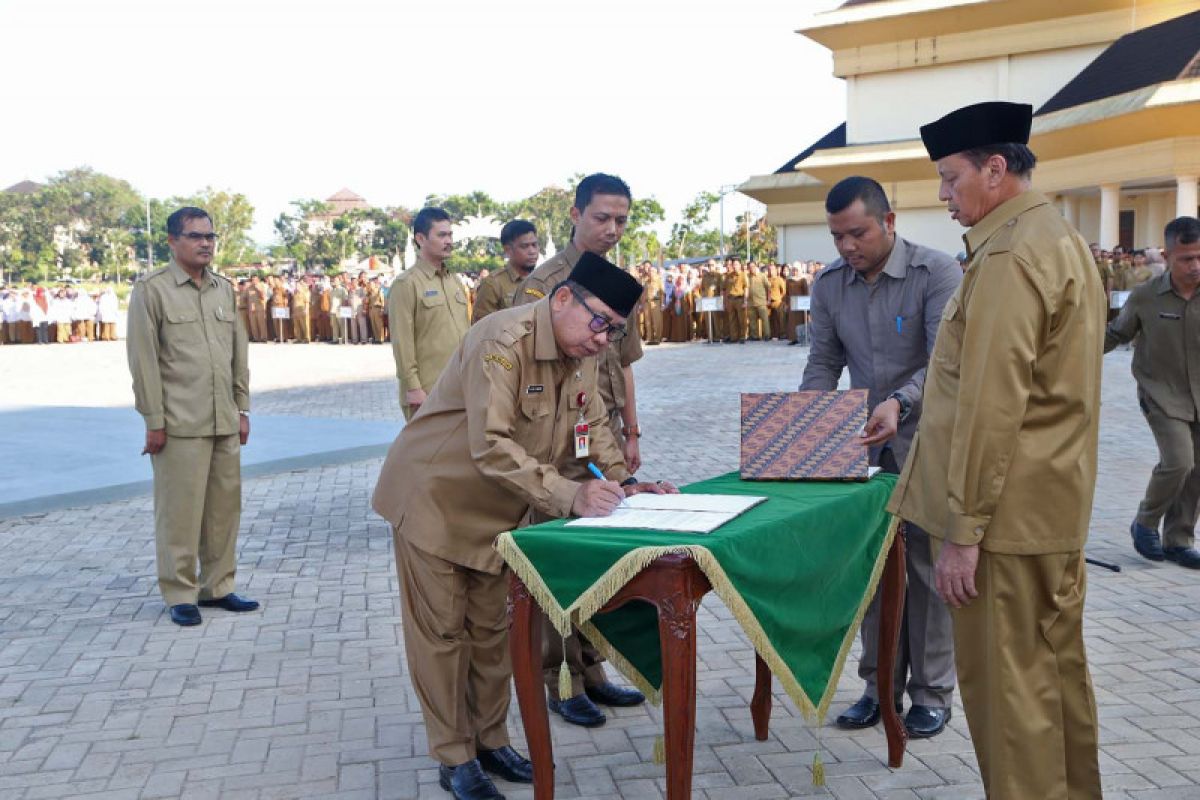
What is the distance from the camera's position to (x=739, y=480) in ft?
14.1

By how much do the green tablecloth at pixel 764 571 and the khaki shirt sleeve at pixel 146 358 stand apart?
3.12 meters

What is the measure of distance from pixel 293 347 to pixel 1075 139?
1988cm

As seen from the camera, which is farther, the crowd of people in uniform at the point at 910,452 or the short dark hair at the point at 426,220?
the short dark hair at the point at 426,220

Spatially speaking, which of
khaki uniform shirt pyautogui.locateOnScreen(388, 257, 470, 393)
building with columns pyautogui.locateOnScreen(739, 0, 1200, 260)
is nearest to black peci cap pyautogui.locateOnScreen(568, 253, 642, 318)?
khaki uniform shirt pyautogui.locateOnScreen(388, 257, 470, 393)

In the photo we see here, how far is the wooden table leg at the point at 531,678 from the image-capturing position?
3.61 metres

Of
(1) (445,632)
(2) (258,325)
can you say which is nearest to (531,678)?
(1) (445,632)

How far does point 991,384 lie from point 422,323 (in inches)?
193

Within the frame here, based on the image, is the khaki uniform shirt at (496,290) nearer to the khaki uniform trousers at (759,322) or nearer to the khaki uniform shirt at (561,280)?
the khaki uniform shirt at (561,280)

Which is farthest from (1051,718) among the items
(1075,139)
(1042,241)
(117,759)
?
(1075,139)

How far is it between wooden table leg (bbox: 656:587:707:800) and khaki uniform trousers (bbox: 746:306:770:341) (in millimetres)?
24401

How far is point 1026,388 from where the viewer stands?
312 cm

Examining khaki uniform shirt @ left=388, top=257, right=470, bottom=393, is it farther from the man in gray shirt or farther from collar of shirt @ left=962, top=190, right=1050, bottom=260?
collar of shirt @ left=962, top=190, right=1050, bottom=260

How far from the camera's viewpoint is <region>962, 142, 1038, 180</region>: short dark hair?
330 cm

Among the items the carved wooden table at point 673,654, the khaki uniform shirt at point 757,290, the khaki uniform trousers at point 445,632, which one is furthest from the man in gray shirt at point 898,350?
the khaki uniform shirt at point 757,290
